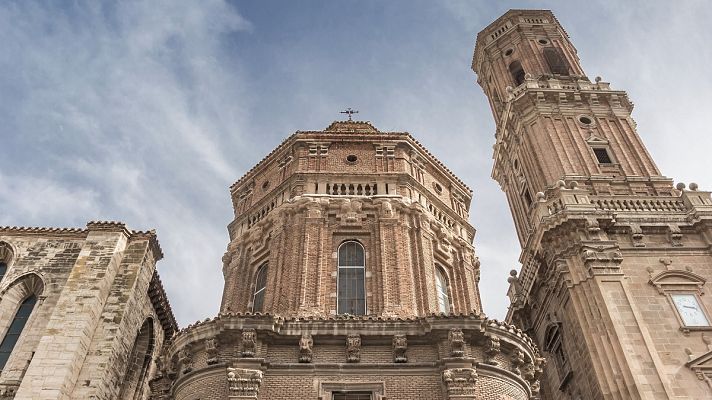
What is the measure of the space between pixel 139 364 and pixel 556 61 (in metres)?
30.0

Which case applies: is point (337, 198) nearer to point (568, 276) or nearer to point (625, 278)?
point (568, 276)

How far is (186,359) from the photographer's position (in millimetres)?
17594

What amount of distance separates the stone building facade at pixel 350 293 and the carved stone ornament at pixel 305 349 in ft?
0.13

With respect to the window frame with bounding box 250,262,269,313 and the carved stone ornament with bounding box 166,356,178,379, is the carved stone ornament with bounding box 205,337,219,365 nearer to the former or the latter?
the carved stone ornament with bounding box 166,356,178,379

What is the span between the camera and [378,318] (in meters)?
17.5

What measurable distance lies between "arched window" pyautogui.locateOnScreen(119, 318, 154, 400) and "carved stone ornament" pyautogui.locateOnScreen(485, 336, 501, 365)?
1269 cm

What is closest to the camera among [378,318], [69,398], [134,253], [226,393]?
[226,393]

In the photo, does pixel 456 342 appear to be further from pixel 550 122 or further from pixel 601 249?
pixel 550 122

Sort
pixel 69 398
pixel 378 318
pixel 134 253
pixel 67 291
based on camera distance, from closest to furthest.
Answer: pixel 378 318 → pixel 69 398 → pixel 67 291 → pixel 134 253

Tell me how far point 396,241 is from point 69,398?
11.1m

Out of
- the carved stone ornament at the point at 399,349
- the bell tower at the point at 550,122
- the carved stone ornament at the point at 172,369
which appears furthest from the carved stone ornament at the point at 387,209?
the bell tower at the point at 550,122

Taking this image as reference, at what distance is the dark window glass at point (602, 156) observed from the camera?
1244 inches

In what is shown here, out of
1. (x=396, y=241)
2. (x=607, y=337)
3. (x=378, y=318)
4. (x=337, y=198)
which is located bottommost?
(x=378, y=318)

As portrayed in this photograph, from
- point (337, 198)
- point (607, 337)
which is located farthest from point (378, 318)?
point (607, 337)
